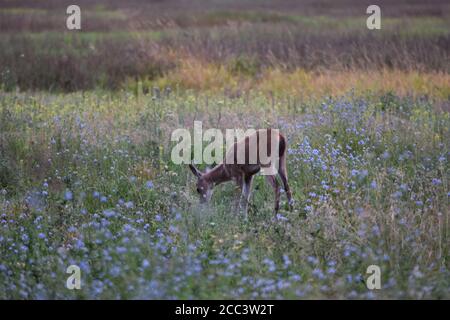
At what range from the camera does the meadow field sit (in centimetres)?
577

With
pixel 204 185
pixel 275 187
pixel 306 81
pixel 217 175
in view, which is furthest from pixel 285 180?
pixel 306 81

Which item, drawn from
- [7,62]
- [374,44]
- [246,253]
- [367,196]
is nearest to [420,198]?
[367,196]

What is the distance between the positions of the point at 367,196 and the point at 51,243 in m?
3.39

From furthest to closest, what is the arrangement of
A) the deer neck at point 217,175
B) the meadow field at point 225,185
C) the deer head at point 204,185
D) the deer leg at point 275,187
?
1. the deer neck at point 217,175
2. the deer head at point 204,185
3. the deer leg at point 275,187
4. the meadow field at point 225,185

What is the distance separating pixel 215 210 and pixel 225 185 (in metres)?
1.52

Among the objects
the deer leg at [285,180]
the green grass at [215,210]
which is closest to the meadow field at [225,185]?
the green grass at [215,210]

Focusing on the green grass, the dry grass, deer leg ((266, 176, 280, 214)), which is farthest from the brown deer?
the dry grass

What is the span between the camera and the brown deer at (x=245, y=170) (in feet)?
25.6

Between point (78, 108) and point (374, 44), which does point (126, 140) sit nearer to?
point (78, 108)

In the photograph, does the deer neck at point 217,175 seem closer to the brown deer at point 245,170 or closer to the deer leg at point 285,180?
the brown deer at point 245,170

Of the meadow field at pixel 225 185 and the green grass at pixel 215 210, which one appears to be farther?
the meadow field at pixel 225 185

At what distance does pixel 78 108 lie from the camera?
11.3 meters

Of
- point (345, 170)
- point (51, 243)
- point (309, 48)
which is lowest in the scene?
point (51, 243)

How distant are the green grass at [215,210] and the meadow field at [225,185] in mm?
26
